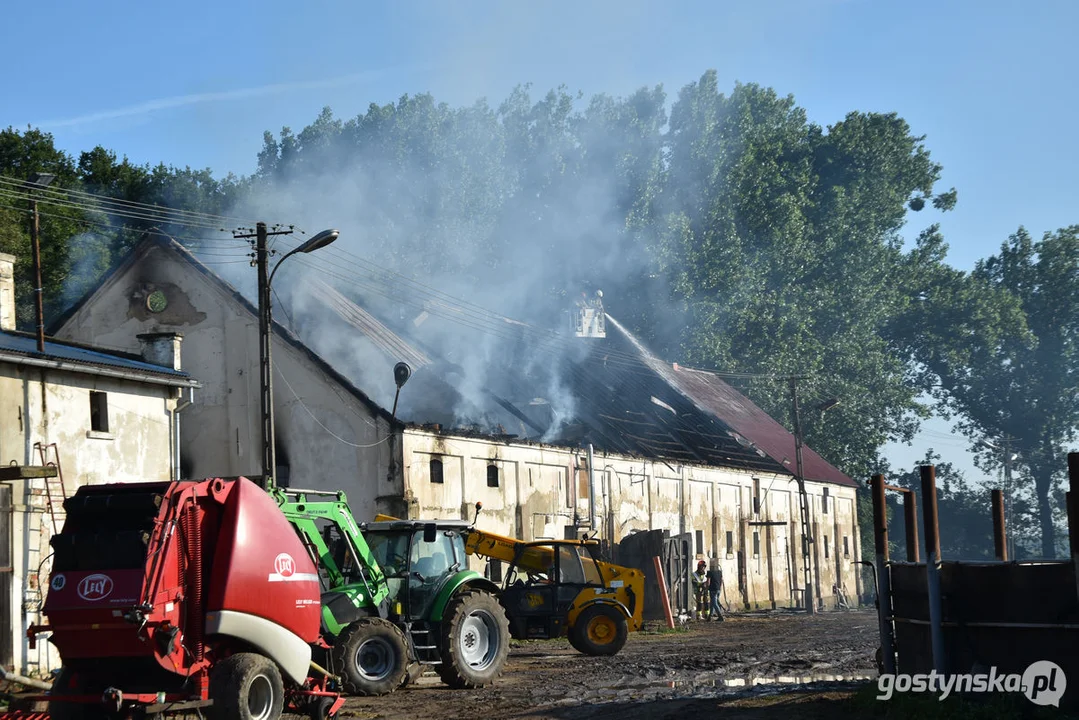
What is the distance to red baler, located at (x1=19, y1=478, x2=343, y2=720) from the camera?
11.6m

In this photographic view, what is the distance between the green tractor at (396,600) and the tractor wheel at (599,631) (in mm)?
4630

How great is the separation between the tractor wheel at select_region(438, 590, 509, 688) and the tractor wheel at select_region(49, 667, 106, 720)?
242 inches

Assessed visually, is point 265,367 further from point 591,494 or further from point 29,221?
point 29,221

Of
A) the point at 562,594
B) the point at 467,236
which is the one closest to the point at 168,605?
the point at 562,594

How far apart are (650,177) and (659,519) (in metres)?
25.7

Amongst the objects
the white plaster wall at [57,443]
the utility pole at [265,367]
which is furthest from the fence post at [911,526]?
the white plaster wall at [57,443]

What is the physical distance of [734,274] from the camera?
208 feet

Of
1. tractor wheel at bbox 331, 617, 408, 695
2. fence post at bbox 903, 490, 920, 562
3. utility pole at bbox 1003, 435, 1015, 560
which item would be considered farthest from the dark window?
utility pole at bbox 1003, 435, 1015, 560

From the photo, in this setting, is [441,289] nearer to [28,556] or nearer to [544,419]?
[544,419]

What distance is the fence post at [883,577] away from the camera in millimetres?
14461

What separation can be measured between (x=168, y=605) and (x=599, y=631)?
1245 centimetres

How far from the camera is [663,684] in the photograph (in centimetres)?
1769

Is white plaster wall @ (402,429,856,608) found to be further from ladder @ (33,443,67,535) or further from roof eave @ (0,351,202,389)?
ladder @ (33,443,67,535)

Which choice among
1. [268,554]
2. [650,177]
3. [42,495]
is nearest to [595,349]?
[650,177]
